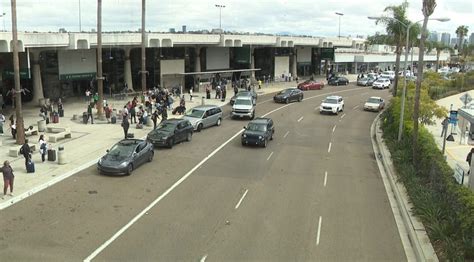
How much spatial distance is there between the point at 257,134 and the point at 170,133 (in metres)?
5.17

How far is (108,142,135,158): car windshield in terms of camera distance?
74.8 feet

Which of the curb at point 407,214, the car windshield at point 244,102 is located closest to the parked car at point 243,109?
the car windshield at point 244,102

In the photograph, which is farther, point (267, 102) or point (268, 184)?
point (267, 102)

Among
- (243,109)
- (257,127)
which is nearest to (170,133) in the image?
(257,127)

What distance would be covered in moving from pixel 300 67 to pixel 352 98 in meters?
31.8

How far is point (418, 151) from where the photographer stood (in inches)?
909

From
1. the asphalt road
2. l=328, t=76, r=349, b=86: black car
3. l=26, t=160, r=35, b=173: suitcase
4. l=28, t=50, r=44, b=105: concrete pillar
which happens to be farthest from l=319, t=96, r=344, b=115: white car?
l=328, t=76, r=349, b=86: black car

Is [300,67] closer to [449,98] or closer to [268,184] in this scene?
[449,98]

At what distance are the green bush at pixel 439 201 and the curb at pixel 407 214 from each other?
224mm

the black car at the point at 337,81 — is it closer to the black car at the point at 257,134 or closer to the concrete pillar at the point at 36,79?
the concrete pillar at the point at 36,79

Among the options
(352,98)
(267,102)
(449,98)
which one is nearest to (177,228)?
(267,102)

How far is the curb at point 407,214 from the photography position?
14438 mm

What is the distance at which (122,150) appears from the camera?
912 inches

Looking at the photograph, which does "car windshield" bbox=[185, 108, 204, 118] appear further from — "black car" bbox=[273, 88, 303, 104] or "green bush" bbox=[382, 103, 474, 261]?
"black car" bbox=[273, 88, 303, 104]
